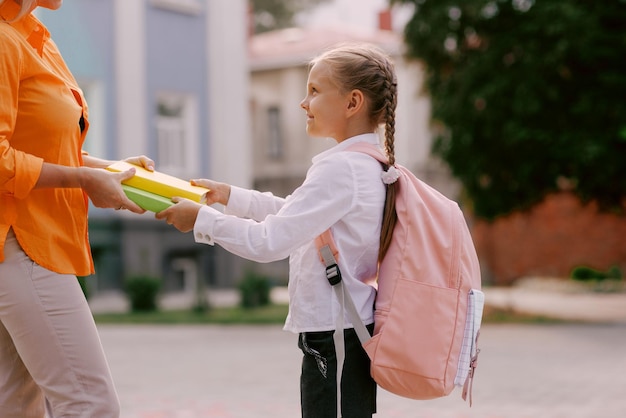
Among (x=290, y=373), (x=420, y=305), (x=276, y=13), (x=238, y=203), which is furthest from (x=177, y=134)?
(x=276, y=13)

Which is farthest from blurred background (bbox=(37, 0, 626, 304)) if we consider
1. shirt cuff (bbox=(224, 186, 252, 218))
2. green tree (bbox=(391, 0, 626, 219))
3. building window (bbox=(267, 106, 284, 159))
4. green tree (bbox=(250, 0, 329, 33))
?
green tree (bbox=(250, 0, 329, 33))

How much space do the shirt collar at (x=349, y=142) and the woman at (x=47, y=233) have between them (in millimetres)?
579

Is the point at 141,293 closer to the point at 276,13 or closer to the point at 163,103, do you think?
the point at 163,103

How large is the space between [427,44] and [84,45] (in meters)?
6.40

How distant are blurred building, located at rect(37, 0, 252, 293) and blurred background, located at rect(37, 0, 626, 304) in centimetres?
3

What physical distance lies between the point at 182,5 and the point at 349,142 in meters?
17.5

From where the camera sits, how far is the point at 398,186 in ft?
9.78

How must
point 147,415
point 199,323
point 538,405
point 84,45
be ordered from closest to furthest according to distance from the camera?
point 147,415, point 538,405, point 199,323, point 84,45

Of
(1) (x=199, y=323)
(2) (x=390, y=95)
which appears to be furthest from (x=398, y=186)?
(1) (x=199, y=323)

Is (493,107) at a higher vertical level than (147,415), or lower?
higher

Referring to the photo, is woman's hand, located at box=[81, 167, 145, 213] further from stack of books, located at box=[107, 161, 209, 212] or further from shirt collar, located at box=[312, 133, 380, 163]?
shirt collar, located at box=[312, 133, 380, 163]

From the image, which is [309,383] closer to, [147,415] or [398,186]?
[398,186]

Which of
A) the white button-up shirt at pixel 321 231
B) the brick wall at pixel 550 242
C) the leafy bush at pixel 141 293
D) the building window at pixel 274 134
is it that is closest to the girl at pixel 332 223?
the white button-up shirt at pixel 321 231

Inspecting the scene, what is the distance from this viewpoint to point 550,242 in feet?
84.6
